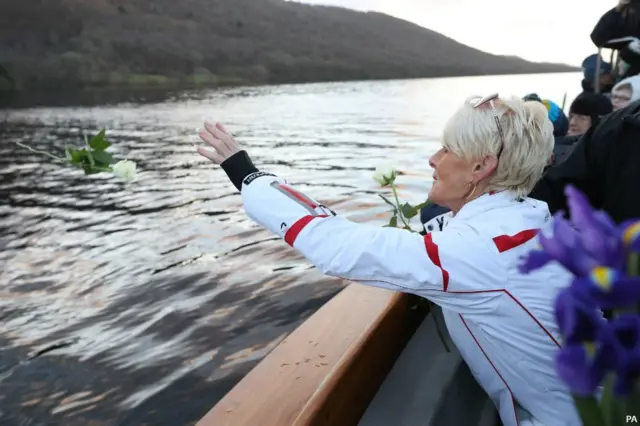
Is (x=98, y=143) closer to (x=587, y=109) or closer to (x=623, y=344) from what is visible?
(x=623, y=344)

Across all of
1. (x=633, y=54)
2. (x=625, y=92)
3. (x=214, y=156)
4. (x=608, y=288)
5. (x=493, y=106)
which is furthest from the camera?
(x=633, y=54)

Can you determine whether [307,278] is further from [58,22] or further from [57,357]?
[58,22]

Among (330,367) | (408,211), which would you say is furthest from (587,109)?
(330,367)

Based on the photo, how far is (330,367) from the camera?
247 centimetres

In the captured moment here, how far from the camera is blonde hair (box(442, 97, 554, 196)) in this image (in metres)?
1.82

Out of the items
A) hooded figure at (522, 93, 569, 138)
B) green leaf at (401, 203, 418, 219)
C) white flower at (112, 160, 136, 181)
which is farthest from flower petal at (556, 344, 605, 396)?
hooded figure at (522, 93, 569, 138)

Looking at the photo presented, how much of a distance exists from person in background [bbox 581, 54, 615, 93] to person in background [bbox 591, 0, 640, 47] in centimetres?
195

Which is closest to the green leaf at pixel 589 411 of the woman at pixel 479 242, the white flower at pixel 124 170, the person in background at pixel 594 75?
the woman at pixel 479 242

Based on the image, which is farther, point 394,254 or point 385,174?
point 385,174

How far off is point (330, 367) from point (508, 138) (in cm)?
117

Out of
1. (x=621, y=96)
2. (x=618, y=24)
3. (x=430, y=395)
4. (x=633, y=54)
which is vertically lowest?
(x=430, y=395)

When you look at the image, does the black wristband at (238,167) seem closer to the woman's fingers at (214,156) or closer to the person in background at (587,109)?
the woman's fingers at (214,156)

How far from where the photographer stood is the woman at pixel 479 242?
165cm

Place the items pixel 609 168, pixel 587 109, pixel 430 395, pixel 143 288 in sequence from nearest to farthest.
A: 1. pixel 609 168
2. pixel 430 395
3. pixel 587 109
4. pixel 143 288
